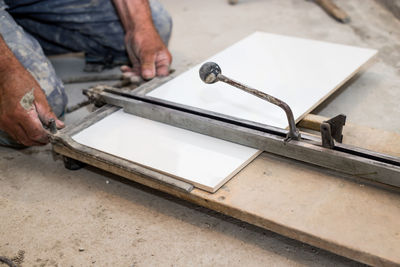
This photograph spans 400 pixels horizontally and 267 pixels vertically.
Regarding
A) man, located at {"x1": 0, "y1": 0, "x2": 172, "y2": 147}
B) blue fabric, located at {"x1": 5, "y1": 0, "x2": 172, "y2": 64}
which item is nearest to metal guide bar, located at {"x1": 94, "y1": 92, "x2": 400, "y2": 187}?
man, located at {"x1": 0, "y1": 0, "x2": 172, "y2": 147}

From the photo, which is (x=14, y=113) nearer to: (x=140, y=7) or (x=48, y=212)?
(x=48, y=212)

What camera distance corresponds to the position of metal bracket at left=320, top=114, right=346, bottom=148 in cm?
154

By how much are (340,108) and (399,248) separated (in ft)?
3.82

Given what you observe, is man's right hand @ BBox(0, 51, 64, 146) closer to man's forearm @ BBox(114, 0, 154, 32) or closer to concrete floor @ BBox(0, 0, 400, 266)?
concrete floor @ BBox(0, 0, 400, 266)

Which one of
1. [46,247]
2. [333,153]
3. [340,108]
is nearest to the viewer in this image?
[333,153]

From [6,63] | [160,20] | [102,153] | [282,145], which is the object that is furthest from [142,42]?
[282,145]

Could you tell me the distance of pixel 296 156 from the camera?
1660 millimetres

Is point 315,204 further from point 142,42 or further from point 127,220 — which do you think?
point 142,42

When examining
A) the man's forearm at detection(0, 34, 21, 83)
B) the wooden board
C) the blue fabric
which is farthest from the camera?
the blue fabric

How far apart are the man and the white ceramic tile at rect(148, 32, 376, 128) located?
360mm

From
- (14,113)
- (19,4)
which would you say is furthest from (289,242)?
(19,4)

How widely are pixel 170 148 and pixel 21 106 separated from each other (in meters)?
0.67

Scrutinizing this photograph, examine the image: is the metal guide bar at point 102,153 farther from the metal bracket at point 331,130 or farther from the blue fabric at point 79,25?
the blue fabric at point 79,25

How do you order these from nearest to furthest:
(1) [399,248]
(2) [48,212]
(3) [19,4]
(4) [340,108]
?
1. (1) [399,248]
2. (2) [48,212]
3. (4) [340,108]
4. (3) [19,4]
